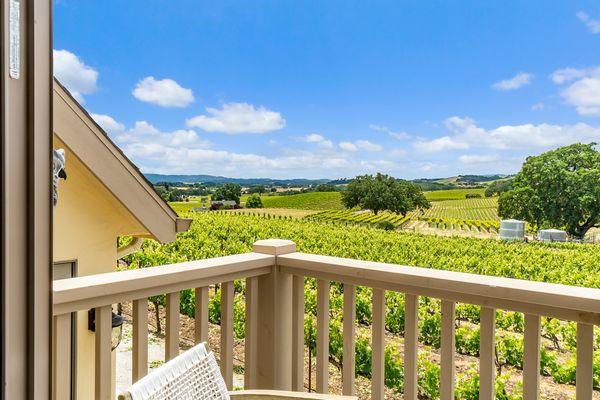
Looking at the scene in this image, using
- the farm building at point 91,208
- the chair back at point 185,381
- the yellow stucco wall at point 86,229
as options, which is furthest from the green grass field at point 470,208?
the chair back at point 185,381

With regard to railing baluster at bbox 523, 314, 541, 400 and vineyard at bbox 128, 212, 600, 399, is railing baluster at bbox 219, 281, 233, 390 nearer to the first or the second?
railing baluster at bbox 523, 314, 541, 400

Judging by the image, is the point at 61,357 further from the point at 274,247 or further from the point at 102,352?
the point at 274,247

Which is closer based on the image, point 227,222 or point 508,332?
point 508,332

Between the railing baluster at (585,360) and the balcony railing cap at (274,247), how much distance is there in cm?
89

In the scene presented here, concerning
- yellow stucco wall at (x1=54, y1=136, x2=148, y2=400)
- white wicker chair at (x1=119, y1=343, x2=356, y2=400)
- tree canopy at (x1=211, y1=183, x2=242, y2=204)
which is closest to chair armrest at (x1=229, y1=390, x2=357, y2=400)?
white wicker chair at (x1=119, y1=343, x2=356, y2=400)

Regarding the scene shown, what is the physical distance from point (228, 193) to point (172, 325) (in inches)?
223

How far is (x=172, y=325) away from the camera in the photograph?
1373 mm

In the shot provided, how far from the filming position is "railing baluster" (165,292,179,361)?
4.48ft

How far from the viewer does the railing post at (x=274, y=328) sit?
1.61 metres

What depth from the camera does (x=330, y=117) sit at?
527 inches

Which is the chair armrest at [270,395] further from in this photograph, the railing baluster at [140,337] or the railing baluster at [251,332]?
the railing baluster at [251,332]

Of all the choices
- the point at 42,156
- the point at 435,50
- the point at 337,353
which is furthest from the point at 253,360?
the point at 435,50

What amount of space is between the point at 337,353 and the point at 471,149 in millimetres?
8000

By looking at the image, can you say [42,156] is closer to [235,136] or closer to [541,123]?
[541,123]
